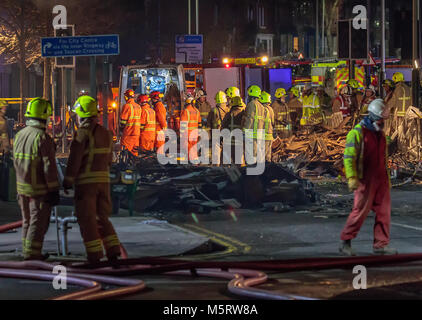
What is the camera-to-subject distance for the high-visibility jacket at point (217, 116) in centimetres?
2073

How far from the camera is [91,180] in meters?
9.13

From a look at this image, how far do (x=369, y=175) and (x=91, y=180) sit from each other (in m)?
2.85

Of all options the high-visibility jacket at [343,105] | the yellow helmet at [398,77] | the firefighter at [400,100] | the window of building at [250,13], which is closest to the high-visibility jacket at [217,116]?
the firefighter at [400,100]

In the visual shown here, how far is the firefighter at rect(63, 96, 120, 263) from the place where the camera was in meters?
9.09

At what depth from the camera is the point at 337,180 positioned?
18953 mm

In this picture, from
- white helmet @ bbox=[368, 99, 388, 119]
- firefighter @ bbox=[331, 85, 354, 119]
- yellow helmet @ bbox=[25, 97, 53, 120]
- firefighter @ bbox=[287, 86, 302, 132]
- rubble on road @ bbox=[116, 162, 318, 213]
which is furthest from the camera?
firefighter @ bbox=[287, 86, 302, 132]

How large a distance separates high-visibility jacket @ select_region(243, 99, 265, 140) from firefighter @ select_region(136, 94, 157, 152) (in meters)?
3.76

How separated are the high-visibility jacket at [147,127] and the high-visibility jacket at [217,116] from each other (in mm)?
1309

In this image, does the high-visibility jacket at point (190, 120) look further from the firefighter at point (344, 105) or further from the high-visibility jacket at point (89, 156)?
the high-visibility jacket at point (89, 156)

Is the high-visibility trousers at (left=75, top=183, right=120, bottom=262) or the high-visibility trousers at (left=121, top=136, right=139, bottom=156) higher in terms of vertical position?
the high-visibility trousers at (left=121, top=136, right=139, bottom=156)

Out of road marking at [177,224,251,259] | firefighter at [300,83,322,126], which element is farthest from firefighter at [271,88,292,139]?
road marking at [177,224,251,259]

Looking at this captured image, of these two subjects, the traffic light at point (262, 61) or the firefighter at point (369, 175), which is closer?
the firefighter at point (369, 175)

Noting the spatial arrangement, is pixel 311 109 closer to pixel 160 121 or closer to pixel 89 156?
pixel 160 121

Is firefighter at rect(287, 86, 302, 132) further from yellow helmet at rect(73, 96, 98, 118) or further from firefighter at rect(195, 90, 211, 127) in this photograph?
yellow helmet at rect(73, 96, 98, 118)
